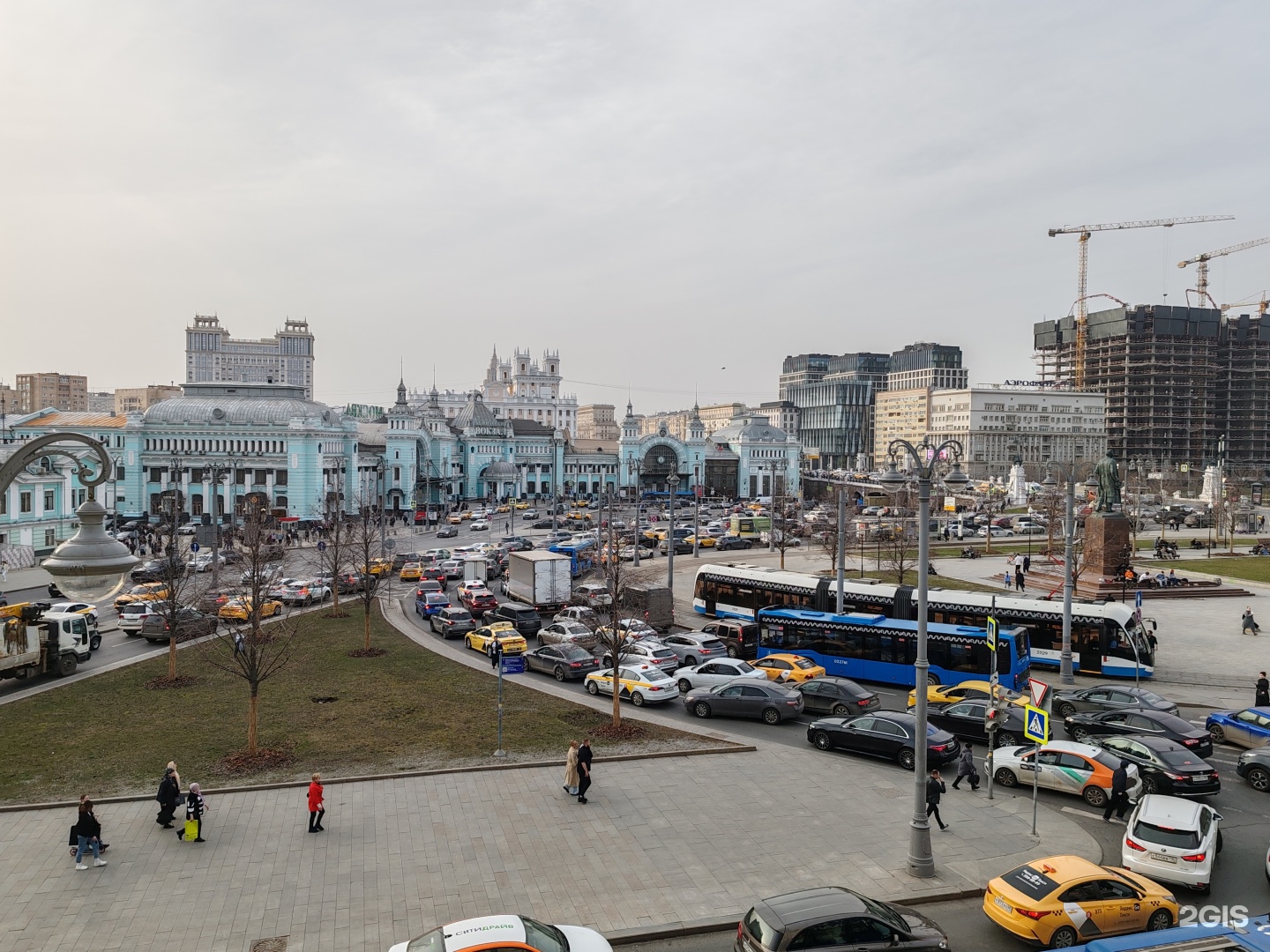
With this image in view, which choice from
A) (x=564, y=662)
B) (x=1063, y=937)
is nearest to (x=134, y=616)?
(x=564, y=662)

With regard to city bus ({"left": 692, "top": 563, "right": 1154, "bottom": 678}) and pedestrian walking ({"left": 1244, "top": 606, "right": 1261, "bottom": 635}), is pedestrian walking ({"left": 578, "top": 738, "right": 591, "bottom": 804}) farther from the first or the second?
pedestrian walking ({"left": 1244, "top": 606, "right": 1261, "bottom": 635})

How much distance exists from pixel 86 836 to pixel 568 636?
19.2 m

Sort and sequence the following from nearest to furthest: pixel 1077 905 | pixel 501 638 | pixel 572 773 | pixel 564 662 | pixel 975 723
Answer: pixel 1077 905 < pixel 572 773 < pixel 975 723 < pixel 564 662 < pixel 501 638

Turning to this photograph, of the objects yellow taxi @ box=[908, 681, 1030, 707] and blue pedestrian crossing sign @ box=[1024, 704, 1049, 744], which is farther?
yellow taxi @ box=[908, 681, 1030, 707]

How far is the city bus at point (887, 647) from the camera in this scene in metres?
26.2

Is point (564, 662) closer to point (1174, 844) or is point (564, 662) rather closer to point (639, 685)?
point (639, 685)

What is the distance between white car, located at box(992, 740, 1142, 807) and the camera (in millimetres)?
17406

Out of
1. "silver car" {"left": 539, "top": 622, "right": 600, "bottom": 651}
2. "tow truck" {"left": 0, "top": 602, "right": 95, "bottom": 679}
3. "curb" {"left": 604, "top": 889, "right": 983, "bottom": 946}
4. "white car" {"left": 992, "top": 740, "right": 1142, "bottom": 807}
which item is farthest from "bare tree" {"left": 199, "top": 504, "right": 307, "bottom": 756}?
"white car" {"left": 992, "top": 740, "right": 1142, "bottom": 807}

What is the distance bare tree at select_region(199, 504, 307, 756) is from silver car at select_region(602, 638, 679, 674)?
9.96 metres

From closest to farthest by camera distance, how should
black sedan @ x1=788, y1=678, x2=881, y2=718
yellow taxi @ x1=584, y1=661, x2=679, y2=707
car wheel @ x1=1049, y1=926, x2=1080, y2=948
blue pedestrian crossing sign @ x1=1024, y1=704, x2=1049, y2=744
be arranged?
car wheel @ x1=1049, y1=926, x2=1080, y2=948 < blue pedestrian crossing sign @ x1=1024, y1=704, x2=1049, y2=744 < black sedan @ x1=788, y1=678, x2=881, y2=718 < yellow taxi @ x1=584, y1=661, x2=679, y2=707

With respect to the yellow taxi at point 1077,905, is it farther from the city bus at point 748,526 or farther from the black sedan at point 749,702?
the city bus at point 748,526

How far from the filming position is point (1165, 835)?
45.2 ft

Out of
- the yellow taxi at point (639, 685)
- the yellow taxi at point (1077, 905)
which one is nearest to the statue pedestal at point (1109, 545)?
the yellow taxi at point (639, 685)

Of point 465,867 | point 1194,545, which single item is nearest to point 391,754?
point 465,867
